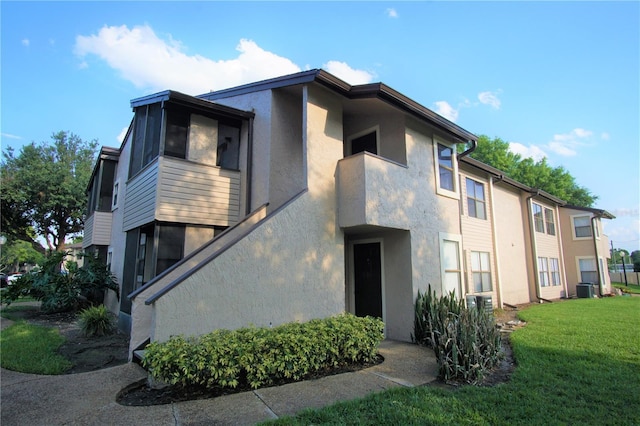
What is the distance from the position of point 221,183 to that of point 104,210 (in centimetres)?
810

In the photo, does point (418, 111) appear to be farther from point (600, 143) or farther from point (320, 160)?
point (600, 143)

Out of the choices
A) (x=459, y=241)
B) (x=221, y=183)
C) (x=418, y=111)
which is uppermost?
(x=418, y=111)

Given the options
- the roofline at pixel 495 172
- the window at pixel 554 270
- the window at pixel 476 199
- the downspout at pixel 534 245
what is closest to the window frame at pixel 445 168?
the roofline at pixel 495 172

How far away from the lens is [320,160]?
7.70 meters

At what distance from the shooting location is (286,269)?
21.8 ft

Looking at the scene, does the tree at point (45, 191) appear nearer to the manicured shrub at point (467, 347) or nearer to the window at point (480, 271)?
the window at point (480, 271)

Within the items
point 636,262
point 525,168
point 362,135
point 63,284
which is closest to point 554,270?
point 362,135

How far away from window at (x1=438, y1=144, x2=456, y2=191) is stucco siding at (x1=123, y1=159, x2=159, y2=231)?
26.1 feet

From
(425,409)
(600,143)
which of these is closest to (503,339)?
(425,409)

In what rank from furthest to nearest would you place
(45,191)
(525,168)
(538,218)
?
(525,168), (45,191), (538,218)

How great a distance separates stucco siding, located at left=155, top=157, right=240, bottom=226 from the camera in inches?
325

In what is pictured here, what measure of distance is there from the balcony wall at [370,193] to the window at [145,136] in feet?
16.4

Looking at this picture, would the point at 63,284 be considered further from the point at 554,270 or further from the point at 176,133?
the point at 554,270

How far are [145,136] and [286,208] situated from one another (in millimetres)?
5750
